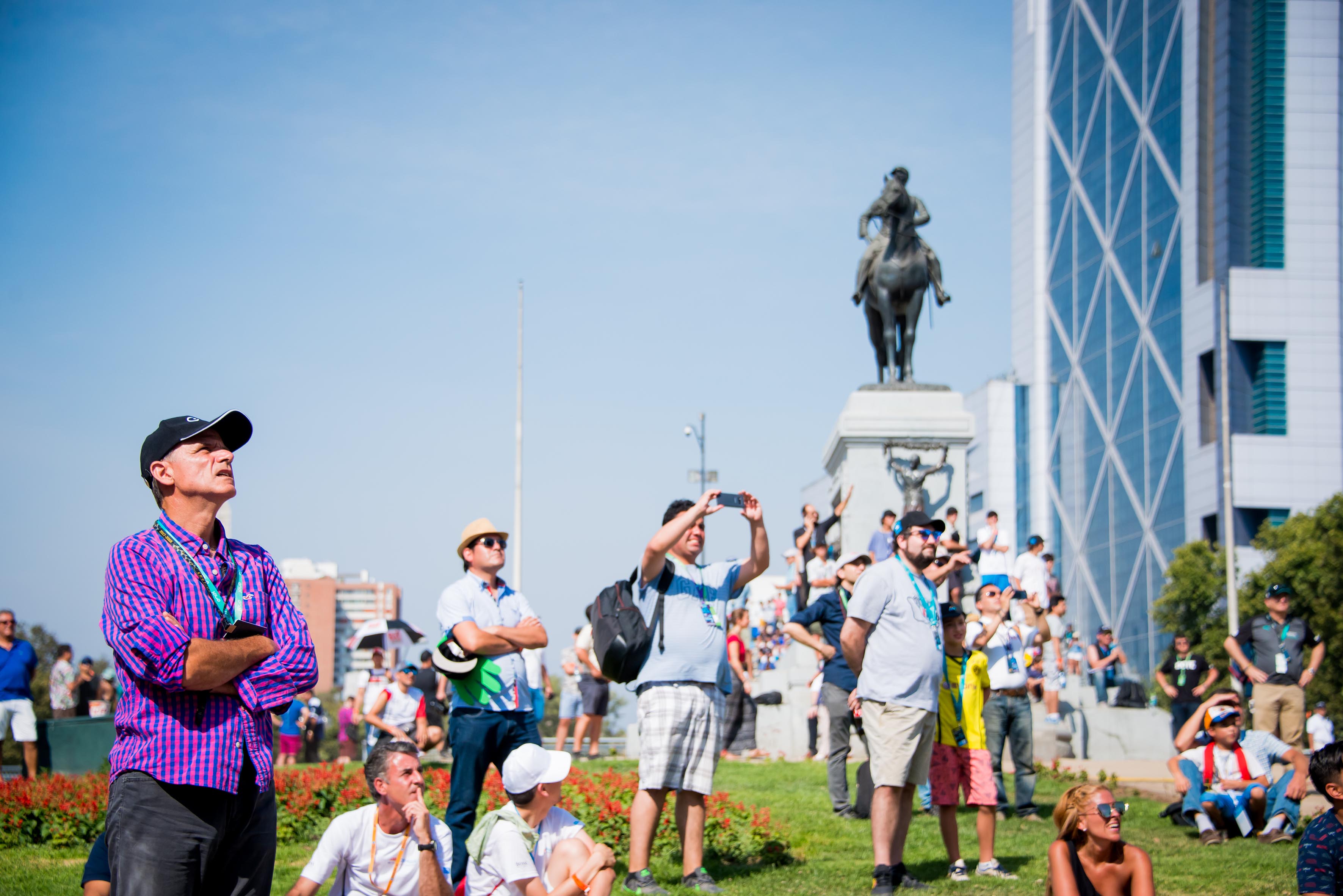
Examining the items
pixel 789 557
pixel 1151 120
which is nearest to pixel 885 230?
pixel 789 557

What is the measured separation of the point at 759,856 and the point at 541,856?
325 cm

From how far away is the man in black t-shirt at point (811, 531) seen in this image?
15.6m

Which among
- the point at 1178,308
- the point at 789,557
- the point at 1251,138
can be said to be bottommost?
the point at 789,557

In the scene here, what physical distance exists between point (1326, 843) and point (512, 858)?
3251 mm

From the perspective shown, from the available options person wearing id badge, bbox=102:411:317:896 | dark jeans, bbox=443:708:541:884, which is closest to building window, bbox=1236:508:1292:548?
dark jeans, bbox=443:708:541:884

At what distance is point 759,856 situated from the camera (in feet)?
27.4

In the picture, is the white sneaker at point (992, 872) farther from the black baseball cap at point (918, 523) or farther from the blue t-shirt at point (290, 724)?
the blue t-shirt at point (290, 724)

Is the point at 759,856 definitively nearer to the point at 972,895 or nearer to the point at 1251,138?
the point at 972,895

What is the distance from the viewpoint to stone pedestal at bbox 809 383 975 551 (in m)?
17.4

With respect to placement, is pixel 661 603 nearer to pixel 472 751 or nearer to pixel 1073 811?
pixel 472 751

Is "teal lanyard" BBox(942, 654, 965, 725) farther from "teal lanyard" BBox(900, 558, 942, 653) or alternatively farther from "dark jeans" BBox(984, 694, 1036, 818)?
"dark jeans" BBox(984, 694, 1036, 818)

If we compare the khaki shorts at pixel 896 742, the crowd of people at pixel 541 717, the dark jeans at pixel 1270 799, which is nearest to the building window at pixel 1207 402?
the crowd of people at pixel 541 717

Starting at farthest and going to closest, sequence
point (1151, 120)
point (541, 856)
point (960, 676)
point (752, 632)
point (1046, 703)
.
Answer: point (1151, 120)
point (752, 632)
point (1046, 703)
point (960, 676)
point (541, 856)

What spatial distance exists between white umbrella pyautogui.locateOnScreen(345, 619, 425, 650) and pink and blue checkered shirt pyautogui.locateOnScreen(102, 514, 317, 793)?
12.3 m
